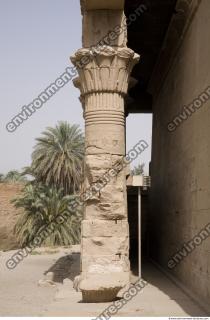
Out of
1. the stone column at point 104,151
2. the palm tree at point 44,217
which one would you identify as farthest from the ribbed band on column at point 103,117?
the palm tree at point 44,217

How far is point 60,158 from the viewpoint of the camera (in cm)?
2614

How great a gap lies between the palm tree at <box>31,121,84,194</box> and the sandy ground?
33.5 ft

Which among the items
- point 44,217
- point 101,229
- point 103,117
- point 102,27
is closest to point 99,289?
point 101,229

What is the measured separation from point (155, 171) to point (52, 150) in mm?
12886

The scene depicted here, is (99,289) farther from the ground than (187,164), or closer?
closer

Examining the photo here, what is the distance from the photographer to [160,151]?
13.6 m

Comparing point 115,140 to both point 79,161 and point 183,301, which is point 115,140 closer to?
point 183,301

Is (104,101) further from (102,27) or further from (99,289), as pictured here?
(99,289)

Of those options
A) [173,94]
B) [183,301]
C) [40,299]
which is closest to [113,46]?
[173,94]

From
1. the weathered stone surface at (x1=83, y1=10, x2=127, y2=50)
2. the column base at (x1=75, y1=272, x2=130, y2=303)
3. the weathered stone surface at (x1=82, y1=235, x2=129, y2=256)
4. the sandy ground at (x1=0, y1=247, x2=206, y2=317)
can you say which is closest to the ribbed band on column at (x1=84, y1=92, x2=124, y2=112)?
the weathered stone surface at (x1=83, y1=10, x2=127, y2=50)

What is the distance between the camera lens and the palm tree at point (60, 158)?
2595 centimetres

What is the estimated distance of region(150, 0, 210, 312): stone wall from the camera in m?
7.32

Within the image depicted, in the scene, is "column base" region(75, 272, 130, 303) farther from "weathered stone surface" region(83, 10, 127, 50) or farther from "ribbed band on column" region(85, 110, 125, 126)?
"weathered stone surface" region(83, 10, 127, 50)

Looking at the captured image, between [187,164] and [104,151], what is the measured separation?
1.63m
